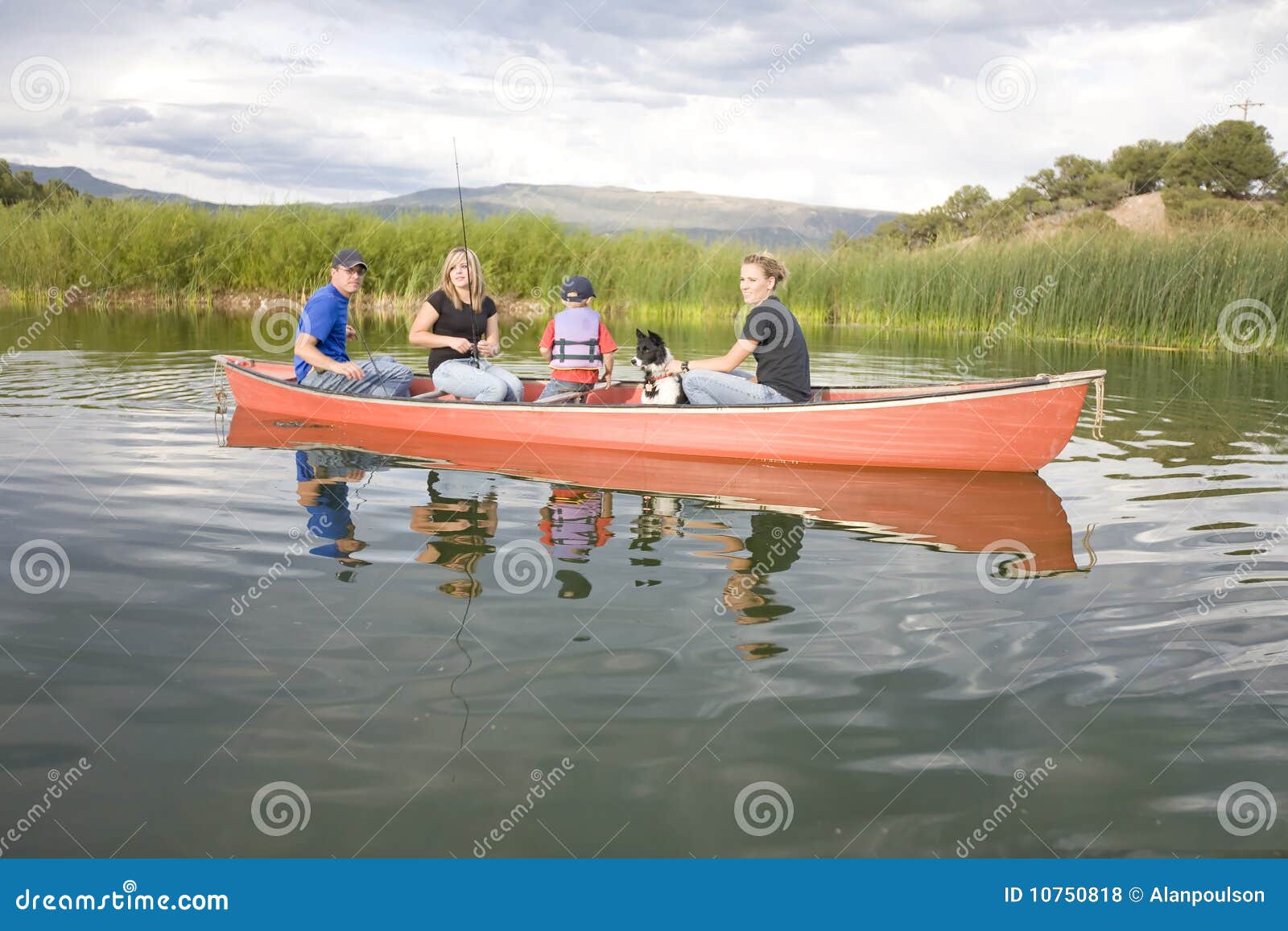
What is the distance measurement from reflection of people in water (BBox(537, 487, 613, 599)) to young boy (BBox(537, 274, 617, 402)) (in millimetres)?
1593

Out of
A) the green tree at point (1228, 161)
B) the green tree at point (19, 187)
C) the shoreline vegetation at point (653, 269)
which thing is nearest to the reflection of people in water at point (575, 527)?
the shoreline vegetation at point (653, 269)

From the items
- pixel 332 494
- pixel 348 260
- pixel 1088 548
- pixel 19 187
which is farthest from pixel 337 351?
pixel 19 187

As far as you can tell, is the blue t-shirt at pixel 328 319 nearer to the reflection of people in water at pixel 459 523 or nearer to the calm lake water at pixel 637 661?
the calm lake water at pixel 637 661

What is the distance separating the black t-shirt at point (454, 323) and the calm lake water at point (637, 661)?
1694 mm

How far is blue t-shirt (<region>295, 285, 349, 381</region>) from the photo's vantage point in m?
8.00

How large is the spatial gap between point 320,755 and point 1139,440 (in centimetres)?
677

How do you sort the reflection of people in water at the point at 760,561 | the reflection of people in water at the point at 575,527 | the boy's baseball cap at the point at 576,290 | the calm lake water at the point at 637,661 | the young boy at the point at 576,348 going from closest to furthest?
the calm lake water at the point at 637,661
the reflection of people in water at the point at 760,561
the reflection of people in water at the point at 575,527
the boy's baseball cap at the point at 576,290
the young boy at the point at 576,348

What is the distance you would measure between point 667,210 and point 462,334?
20.9 metres

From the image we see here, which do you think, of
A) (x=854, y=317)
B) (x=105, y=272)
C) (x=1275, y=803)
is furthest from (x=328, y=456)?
(x=105, y=272)

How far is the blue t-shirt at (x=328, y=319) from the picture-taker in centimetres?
800

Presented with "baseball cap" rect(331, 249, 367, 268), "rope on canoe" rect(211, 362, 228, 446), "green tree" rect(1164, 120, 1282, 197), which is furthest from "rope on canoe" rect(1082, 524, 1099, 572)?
"green tree" rect(1164, 120, 1282, 197)

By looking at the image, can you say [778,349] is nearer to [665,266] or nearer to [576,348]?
[576,348]

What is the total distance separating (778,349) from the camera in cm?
714

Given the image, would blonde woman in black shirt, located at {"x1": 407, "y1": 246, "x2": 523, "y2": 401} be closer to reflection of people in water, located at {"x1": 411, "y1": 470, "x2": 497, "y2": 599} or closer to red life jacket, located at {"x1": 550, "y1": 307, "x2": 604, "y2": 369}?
red life jacket, located at {"x1": 550, "y1": 307, "x2": 604, "y2": 369}
